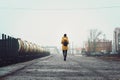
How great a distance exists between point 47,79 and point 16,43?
18678mm

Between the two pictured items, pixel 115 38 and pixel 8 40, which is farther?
pixel 115 38

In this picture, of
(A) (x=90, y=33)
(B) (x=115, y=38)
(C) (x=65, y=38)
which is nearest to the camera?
(C) (x=65, y=38)

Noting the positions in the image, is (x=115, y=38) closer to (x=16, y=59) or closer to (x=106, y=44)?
(x=106, y=44)

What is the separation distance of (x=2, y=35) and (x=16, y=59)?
5.28 metres

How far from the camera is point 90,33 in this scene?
14175cm

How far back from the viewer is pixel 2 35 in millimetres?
20469

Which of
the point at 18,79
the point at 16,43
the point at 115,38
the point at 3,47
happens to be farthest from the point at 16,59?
A: the point at 115,38

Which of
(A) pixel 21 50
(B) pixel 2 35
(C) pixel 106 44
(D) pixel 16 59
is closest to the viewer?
(B) pixel 2 35

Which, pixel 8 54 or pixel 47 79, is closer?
pixel 47 79

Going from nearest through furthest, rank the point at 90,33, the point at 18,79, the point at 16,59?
1. the point at 18,79
2. the point at 16,59
3. the point at 90,33

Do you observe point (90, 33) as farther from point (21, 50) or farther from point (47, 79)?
point (47, 79)

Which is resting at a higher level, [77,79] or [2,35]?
[2,35]

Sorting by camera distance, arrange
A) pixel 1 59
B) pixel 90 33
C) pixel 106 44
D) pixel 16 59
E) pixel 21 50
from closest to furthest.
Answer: pixel 1 59 < pixel 16 59 < pixel 21 50 < pixel 90 33 < pixel 106 44

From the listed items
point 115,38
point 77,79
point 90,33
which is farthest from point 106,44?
point 77,79
